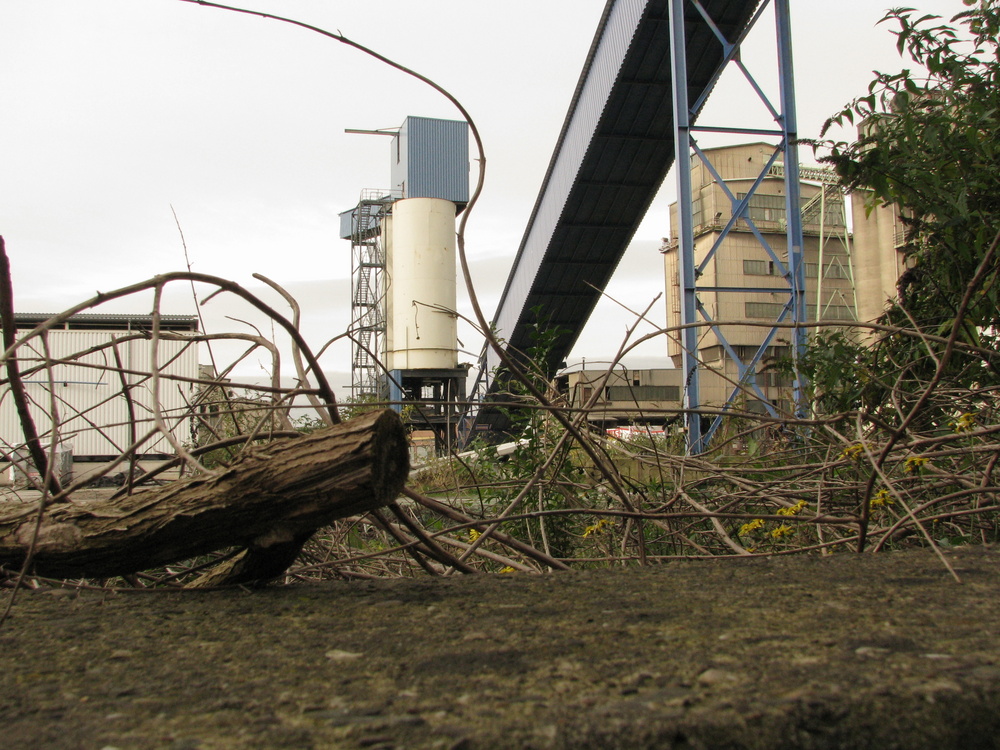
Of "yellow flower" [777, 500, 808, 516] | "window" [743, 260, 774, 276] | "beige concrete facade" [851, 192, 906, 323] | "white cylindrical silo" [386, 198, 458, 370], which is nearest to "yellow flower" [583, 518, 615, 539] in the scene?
"yellow flower" [777, 500, 808, 516]

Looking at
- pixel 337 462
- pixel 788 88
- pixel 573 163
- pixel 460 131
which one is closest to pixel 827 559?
pixel 337 462

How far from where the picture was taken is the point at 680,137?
8.70 metres

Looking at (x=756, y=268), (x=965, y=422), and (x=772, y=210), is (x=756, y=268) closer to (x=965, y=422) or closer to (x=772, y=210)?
(x=772, y=210)

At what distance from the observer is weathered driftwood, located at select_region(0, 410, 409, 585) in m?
1.06

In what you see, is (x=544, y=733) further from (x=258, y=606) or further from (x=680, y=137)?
(x=680, y=137)

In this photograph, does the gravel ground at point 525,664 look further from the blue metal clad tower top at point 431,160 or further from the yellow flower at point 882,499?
the blue metal clad tower top at point 431,160

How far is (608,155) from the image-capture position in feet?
34.1

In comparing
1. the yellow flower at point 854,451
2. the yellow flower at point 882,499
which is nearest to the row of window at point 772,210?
the yellow flower at point 882,499

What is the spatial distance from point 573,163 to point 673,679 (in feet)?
34.7

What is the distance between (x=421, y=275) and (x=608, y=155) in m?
7.85

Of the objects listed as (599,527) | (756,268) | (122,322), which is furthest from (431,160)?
(599,527)

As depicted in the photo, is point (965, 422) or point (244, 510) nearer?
point (244, 510)

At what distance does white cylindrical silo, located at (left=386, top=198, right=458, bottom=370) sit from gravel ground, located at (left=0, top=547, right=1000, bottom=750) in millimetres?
15254

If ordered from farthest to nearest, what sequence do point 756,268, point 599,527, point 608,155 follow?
1. point 756,268
2. point 608,155
3. point 599,527
